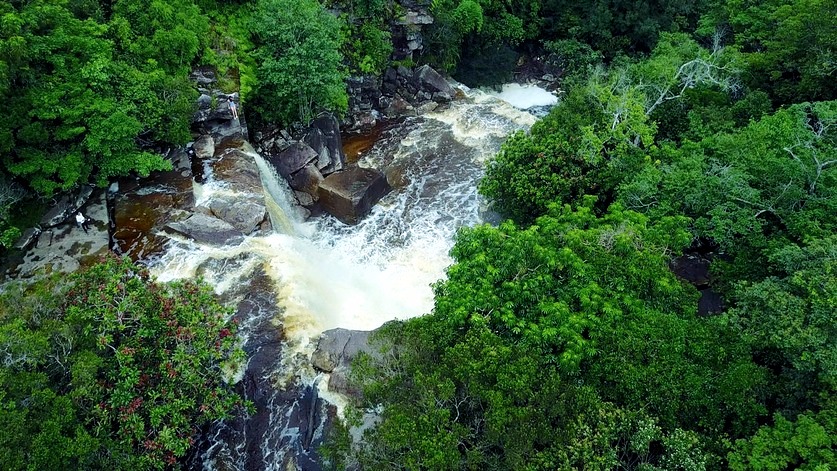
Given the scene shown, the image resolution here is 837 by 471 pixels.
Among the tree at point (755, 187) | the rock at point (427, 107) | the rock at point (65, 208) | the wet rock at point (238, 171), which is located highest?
the tree at point (755, 187)

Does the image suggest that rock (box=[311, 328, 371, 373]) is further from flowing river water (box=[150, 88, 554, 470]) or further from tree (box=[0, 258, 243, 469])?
tree (box=[0, 258, 243, 469])

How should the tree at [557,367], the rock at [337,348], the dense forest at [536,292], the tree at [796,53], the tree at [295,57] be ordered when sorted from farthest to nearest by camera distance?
the tree at [295,57]
the tree at [796,53]
the rock at [337,348]
the dense forest at [536,292]
the tree at [557,367]

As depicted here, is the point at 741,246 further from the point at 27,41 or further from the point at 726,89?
the point at 27,41

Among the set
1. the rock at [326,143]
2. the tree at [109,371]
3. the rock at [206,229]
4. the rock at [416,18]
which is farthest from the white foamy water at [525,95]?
the tree at [109,371]

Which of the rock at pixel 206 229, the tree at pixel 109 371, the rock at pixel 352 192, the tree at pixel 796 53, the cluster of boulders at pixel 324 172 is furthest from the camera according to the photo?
the cluster of boulders at pixel 324 172

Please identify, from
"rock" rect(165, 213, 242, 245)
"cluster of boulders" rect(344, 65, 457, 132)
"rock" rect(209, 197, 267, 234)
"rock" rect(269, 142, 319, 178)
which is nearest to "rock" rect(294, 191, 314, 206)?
"rock" rect(269, 142, 319, 178)

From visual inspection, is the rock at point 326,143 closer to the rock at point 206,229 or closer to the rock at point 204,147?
the rock at point 204,147
